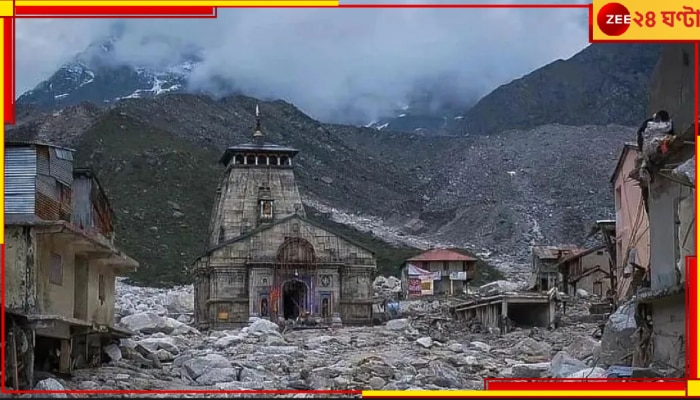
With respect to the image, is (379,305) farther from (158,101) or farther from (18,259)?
(158,101)

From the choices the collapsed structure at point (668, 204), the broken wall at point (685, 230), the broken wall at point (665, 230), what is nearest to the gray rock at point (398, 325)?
the collapsed structure at point (668, 204)

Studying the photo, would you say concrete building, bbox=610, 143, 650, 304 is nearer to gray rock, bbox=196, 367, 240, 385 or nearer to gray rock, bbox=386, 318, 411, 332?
gray rock, bbox=386, 318, 411, 332

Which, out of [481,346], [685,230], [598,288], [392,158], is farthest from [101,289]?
[392,158]

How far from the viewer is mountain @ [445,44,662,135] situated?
136 m

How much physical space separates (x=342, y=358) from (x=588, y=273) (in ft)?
79.6

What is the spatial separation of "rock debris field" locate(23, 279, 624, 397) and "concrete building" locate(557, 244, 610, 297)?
5.49m

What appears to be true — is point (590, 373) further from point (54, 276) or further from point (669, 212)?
point (54, 276)

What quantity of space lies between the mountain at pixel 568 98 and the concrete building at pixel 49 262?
11301 centimetres

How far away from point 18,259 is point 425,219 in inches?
3973

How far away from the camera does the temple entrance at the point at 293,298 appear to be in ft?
144

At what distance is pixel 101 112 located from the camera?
10644 centimetres

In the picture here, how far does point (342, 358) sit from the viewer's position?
23.4m

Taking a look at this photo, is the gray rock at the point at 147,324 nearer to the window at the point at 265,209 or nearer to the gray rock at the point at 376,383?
the gray rock at the point at 376,383

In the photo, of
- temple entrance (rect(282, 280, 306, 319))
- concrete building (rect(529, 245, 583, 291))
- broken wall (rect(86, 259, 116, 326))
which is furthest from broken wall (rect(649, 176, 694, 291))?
concrete building (rect(529, 245, 583, 291))
